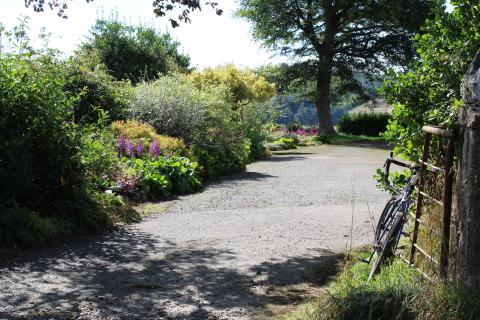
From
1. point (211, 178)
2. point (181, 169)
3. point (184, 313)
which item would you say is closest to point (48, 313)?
point (184, 313)

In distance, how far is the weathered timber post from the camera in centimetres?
379

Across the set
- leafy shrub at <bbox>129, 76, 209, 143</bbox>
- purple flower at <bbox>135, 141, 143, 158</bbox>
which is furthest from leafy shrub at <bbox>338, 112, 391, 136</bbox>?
purple flower at <bbox>135, 141, 143, 158</bbox>

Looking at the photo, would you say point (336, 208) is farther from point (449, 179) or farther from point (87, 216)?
point (449, 179)

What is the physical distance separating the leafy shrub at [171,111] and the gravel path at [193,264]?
216 inches

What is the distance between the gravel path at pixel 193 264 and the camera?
5184 mm

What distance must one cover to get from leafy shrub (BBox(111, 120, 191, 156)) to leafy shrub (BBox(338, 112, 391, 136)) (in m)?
32.8

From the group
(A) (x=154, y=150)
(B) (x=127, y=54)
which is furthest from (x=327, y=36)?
(A) (x=154, y=150)

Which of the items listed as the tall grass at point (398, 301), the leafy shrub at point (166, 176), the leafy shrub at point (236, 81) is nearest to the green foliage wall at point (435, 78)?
the tall grass at point (398, 301)

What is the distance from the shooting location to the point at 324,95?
137 ft

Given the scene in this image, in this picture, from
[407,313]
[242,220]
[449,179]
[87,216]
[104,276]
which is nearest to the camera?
[407,313]

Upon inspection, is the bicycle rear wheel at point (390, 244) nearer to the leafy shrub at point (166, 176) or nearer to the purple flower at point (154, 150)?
the leafy shrub at point (166, 176)

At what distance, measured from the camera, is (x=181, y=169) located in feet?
42.5

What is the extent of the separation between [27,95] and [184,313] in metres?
4.30

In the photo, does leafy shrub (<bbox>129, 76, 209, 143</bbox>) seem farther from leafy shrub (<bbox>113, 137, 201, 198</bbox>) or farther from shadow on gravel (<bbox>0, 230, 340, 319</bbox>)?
shadow on gravel (<bbox>0, 230, 340, 319</bbox>)
